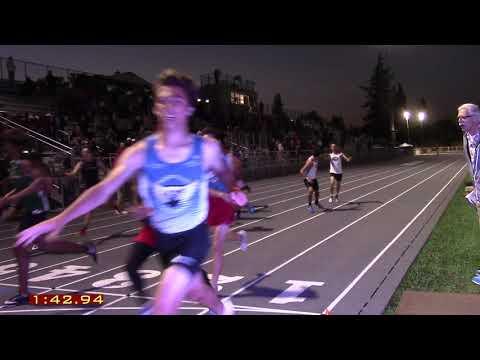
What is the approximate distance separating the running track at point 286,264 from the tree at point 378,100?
71.9m

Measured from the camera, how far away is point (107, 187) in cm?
308

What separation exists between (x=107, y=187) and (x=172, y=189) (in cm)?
42

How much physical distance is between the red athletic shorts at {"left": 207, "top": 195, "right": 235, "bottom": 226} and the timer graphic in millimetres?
1609

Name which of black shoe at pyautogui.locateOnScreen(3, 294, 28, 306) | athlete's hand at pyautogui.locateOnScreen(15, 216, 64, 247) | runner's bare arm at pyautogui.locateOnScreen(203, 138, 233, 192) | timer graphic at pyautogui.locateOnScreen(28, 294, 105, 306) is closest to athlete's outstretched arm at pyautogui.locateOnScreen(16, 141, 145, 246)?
athlete's hand at pyautogui.locateOnScreen(15, 216, 64, 247)

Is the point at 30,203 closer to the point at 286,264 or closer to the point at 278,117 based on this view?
the point at 286,264

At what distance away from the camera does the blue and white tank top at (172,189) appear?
10.3 ft

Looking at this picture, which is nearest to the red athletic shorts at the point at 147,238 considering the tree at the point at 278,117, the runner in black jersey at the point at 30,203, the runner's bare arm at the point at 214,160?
the runner's bare arm at the point at 214,160

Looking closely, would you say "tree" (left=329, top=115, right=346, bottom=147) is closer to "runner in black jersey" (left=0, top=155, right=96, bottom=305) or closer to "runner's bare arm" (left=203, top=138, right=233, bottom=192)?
"runner in black jersey" (left=0, top=155, right=96, bottom=305)

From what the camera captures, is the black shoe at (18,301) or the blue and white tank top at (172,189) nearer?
the blue and white tank top at (172,189)

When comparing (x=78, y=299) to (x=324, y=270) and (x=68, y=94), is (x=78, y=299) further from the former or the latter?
(x=68, y=94)

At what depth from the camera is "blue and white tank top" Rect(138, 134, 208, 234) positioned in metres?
3.13

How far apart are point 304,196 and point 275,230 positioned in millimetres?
7478

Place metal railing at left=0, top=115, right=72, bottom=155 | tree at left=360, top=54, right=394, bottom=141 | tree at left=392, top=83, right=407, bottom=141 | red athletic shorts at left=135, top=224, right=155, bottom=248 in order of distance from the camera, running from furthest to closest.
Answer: tree at left=360, top=54, right=394, bottom=141 < tree at left=392, top=83, right=407, bottom=141 < metal railing at left=0, top=115, right=72, bottom=155 < red athletic shorts at left=135, top=224, right=155, bottom=248

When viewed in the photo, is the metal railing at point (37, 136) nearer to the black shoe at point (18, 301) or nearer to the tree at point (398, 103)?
the black shoe at point (18, 301)
